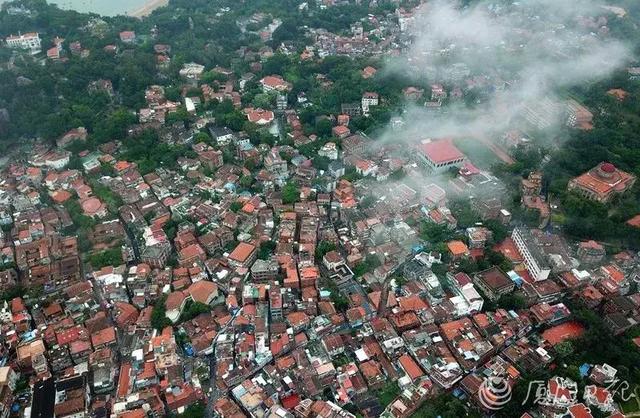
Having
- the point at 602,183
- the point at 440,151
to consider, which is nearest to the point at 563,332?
the point at 602,183

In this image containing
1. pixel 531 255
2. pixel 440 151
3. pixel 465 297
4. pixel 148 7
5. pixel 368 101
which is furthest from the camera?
pixel 148 7

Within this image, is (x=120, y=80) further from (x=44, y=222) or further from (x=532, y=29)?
(x=532, y=29)

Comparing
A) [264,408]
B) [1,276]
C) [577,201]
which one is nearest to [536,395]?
[264,408]

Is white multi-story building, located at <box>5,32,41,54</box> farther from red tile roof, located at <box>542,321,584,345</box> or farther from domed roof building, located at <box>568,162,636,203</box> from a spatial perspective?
red tile roof, located at <box>542,321,584,345</box>

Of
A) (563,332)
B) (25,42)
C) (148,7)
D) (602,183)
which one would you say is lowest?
(563,332)

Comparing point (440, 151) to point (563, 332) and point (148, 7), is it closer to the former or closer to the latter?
point (563, 332)

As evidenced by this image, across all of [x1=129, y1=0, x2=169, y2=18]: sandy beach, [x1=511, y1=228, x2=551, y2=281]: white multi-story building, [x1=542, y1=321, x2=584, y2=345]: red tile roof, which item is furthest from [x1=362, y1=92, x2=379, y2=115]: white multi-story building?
[x1=129, y1=0, x2=169, y2=18]: sandy beach

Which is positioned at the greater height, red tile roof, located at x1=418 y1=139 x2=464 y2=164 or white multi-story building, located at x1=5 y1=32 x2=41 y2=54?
white multi-story building, located at x1=5 y1=32 x2=41 y2=54
